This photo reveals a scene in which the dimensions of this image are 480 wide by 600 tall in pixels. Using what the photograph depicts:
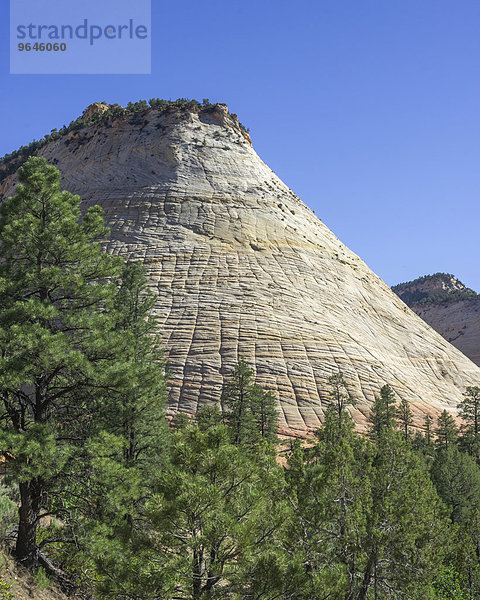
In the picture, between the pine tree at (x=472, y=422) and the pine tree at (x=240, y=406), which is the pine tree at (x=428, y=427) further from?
the pine tree at (x=240, y=406)

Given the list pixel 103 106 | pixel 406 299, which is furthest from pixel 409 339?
pixel 406 299

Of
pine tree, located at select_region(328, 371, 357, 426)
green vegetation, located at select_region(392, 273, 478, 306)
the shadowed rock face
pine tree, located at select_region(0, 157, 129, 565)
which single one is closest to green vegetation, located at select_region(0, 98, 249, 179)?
the shadowed rock face

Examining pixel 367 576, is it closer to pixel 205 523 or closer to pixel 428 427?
pixel 205 523

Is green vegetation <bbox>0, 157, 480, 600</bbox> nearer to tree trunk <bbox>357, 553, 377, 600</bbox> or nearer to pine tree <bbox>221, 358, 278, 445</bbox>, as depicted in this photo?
tree trunk <bbox>357, 553, 377, 600</bbox>

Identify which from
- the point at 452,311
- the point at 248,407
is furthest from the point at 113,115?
the point at 452,311

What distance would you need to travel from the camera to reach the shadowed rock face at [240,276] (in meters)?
38.8

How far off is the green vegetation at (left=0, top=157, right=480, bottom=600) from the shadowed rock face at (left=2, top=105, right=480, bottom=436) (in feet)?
70.6

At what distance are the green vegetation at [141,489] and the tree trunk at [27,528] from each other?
1.1 inches

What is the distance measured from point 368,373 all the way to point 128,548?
32.9 metres

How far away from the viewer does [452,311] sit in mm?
114125

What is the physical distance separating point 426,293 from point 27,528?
147 meters

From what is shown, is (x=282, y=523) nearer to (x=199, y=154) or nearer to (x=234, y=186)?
(x=234, y=186)

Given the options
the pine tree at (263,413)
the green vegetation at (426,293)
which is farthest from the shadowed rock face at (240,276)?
the green vegetation at (426,293)

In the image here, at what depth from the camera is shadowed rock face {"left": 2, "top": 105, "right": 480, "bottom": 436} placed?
38.8 metres
